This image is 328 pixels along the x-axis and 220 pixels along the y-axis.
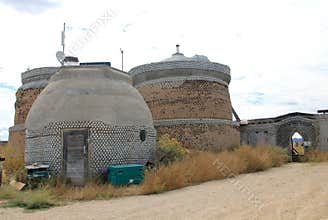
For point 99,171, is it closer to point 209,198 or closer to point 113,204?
point 113,204

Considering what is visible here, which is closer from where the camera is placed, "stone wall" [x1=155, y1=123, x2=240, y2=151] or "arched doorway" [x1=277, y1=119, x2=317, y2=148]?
"stone wall" [x1=155, y1=123, x2=240, y2=151]

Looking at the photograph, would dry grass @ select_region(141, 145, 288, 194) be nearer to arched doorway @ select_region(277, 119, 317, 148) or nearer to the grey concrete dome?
the grey concrete dome

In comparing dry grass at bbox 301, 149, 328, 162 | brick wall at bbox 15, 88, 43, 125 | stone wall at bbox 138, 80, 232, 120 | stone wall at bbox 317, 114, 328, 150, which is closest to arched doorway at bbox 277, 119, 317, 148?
stone wall at bbox 317, 114, 328, 150

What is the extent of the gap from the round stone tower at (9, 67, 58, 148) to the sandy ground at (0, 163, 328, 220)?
597 inches

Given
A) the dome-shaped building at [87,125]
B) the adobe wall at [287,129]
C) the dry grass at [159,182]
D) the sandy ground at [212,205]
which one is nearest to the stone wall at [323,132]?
the adobe wall at [287,129]

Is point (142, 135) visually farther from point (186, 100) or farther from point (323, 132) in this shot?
point (323, 132)

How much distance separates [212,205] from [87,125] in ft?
18.1

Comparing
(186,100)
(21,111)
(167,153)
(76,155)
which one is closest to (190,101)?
(186,100)

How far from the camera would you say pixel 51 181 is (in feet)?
38.8

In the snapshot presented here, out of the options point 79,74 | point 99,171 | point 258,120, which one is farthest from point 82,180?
point 258,120

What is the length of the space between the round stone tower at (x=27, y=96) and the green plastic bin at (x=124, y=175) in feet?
43.4

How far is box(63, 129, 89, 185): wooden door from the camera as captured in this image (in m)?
12.1

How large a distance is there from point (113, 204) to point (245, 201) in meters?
3.20

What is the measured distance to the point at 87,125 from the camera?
1244 centimetres
